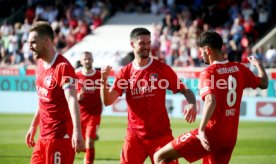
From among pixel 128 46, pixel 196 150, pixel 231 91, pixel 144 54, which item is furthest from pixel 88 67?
pixel 128 46

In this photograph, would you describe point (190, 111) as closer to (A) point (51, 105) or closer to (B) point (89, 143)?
(A) point (51, 105)

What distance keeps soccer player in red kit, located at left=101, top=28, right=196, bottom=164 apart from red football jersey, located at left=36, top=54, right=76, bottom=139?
1.24 m

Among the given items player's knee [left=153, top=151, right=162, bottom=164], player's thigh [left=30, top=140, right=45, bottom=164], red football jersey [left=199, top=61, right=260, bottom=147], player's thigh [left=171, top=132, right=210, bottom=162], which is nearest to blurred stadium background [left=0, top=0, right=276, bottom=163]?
player's knee [left=153, top=151, right=162, bottom=164]

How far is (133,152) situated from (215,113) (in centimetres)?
140

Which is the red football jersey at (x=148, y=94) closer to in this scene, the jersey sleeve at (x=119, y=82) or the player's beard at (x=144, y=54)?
the jersey sleeve at (x=119, y=82)

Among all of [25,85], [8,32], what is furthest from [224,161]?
[8,32]

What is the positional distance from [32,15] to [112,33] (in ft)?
13.2

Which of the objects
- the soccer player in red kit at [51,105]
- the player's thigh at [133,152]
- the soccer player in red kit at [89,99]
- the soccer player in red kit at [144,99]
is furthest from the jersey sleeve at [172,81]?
the soccer player in red kit at [89,99]

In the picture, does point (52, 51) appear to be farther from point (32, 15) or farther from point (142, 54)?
point (32, 15)

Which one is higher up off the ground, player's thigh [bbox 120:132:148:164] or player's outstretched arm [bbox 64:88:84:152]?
player's outstretched arm [bbox 64:88:84:152]

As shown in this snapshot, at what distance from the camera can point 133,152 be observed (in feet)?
30.3

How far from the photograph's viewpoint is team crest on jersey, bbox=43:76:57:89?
7934mm

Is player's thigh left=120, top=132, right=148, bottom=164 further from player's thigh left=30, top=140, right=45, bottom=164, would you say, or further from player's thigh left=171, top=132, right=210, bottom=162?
player's thigh left=30, top=140, right=45, bottom=164

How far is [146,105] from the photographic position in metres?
9.32
